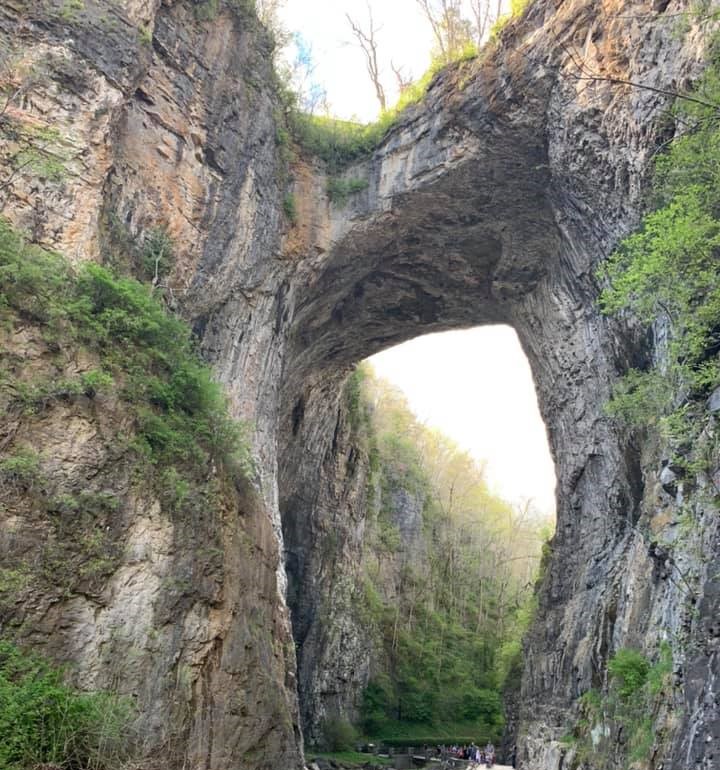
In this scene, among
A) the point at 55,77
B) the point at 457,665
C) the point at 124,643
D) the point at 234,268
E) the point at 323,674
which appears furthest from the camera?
the point at 457,665

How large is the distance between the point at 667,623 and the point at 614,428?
550 centimetres

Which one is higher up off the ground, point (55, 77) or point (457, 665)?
point (55, 77)

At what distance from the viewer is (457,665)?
27188mm

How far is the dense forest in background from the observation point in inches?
976

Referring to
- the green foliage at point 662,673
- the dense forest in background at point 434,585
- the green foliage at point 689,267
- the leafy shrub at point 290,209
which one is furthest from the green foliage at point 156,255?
the dense forest in background at point 434,585

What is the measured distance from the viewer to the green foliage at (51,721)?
6.68 m

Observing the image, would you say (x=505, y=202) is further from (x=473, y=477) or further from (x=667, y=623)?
(x=473, y=477)

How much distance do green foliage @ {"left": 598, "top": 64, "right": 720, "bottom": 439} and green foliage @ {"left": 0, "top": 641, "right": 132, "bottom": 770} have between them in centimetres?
694

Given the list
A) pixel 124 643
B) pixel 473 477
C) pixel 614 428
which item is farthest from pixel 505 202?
pixel 473 477

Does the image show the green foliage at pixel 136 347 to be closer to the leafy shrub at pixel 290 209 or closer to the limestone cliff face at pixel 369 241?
the limestone cliff face at pixel 369 241

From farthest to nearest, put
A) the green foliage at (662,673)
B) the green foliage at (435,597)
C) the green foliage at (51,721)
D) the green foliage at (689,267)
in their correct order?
the green foliage at (435,597), the green foliage at (662,673), the green foliage at (689,267), the green foliage at (51,721)

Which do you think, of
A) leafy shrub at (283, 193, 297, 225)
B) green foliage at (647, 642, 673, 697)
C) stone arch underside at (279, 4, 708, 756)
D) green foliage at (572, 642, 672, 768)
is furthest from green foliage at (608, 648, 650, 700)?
leafy shrub at (283, 193, 297, 225)

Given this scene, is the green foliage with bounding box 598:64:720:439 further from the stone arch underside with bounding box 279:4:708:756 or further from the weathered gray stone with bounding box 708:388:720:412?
the stone arch underside with bounding box 279:4:708:756

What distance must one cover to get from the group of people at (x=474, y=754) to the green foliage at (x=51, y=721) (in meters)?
15.5
